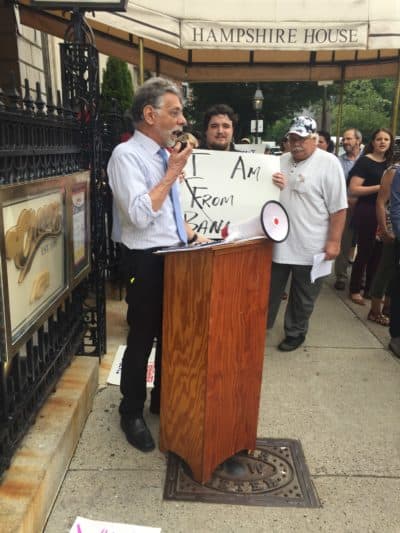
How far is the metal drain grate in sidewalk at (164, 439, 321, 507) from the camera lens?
2381 millimetres

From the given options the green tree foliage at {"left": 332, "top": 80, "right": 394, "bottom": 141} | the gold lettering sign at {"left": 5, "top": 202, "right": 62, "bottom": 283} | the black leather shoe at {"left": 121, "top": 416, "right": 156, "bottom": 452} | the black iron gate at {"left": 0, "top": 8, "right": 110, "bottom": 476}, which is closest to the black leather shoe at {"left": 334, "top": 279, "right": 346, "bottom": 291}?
the black iron gate at {"left": 0, "top": 8, "right": 110, "bottom": 476}

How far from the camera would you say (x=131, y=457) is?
8.78 feet

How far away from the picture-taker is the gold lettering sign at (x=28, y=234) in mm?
1946

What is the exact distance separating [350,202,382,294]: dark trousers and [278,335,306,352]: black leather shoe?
1.66 meters

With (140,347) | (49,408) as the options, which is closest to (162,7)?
(140,347)

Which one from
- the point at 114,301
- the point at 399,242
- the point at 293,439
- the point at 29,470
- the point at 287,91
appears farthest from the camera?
the point at 287,91

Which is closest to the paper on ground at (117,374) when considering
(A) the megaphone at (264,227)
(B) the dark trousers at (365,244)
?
(A) the megaphone at (264,227)

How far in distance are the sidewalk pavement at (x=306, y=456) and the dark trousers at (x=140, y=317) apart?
0.32 m

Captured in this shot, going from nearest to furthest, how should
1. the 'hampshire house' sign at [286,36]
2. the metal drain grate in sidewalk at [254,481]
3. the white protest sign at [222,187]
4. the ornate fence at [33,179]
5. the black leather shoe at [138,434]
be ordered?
the ornate fence at [33,179], the metal drain grate in sidewalk at [254,481], the black leather shoe at [138,434], the white protest sign at [222,187], the 'hampshire house' sign at [286,36]

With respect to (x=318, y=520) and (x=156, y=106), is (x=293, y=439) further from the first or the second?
(x=156, y=106)

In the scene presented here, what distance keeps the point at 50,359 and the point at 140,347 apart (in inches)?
20.3

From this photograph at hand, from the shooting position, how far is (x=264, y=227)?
2.24 m

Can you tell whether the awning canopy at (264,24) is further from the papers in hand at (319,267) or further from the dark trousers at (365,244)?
the papers in hand at (319,267)

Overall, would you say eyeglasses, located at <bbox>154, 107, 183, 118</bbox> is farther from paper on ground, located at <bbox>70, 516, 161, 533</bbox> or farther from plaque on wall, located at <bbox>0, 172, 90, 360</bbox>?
paper on ground, located at <bbox>70, 516, 161, 533</bbox>
